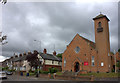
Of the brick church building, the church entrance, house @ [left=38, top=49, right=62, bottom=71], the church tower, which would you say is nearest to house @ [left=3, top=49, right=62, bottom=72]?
house @ [left=38, top=49, right=62, bottom=71]

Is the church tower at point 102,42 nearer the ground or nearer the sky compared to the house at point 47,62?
nearer the sky

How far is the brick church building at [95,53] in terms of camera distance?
34000mm

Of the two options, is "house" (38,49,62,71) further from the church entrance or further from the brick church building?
the church entrance

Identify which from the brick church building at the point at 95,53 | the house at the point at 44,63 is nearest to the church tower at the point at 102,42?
the brick church building at the point at 95,53

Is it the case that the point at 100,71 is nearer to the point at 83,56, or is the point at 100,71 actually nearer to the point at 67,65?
the point at 83,56

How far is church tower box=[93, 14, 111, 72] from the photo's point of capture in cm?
3346

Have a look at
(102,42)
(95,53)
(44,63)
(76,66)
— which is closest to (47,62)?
(44,63)

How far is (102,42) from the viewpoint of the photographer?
3509 centimetres

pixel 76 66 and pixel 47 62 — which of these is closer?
pixel 76 66

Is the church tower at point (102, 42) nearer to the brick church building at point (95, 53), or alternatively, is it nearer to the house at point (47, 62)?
the brick church building at point (95, 53)

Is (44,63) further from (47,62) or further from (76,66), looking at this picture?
(76,66)

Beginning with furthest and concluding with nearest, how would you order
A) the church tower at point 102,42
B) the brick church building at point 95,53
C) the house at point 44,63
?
1. the house at point 44,63
2. the brick church building at point 95,53
3. the church tower at point 102,42

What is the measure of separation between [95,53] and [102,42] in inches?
142

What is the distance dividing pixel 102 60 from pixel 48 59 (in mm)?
23837
